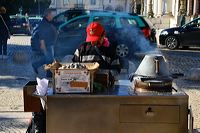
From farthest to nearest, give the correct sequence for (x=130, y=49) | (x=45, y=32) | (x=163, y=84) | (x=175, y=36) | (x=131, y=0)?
1. (x=131, y=0)
2. (x=175, y=36)
3. (x=130, y=49)
4. (x=45, y=32)
5. (x=163, y=84)

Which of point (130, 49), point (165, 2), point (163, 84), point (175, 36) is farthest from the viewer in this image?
point (165, 2)

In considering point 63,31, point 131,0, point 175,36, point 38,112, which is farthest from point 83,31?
point 131,0

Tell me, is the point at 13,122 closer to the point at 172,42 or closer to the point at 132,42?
the point at 132,42

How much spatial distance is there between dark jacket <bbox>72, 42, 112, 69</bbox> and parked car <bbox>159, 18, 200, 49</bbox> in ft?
50.9

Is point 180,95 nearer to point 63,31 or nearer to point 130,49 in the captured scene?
point 130,49

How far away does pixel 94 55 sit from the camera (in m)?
5.04

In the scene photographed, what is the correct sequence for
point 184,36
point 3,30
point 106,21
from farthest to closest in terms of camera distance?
point 184,36, point 106,21, point 3,30

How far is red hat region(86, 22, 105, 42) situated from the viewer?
4844mm

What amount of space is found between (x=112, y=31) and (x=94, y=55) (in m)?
10.1

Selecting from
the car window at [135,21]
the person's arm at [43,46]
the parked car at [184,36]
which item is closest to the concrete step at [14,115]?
the person's arm at [43,46]

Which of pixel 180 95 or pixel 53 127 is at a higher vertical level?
pixel 180 95

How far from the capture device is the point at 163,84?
368 cm

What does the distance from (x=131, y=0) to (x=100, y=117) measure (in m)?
79.4

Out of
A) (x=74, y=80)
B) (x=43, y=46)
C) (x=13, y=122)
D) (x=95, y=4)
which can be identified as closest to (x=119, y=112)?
(x=74, y=80)
